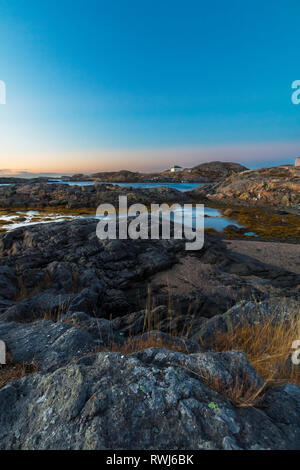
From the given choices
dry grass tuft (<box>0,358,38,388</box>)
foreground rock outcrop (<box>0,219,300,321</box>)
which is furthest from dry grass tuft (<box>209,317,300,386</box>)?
foreground rock outcrop (<box>0,219,300,321</box>)

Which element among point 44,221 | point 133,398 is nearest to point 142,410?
point 133,398

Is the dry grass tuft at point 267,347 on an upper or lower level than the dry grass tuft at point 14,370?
lower

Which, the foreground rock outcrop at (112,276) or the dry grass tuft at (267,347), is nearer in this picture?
the dry grass tuft at (267,347)

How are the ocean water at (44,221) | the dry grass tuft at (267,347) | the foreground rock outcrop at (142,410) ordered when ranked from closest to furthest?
the foreground rock outcrop at (142,410), the dry grass tuft at (267,347), the ocean water at (44,221)

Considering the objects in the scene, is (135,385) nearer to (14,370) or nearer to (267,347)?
(14,370)

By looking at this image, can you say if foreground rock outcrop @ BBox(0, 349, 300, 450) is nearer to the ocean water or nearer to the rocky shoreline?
the rocky shoreline

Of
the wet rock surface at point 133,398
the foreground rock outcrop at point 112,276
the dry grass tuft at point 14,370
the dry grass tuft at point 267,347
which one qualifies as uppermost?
the wet rock surface at point 133,398

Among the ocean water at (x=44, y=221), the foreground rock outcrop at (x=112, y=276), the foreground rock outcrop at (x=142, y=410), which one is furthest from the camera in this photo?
the ocean water at (x=44, y=221)

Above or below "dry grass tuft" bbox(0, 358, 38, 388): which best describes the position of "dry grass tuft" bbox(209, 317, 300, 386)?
below

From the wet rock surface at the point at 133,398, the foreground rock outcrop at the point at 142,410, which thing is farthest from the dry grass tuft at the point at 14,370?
the foreground rock outcrop at the point at 142,410

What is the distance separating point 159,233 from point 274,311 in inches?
450

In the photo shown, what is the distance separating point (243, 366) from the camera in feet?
6.88

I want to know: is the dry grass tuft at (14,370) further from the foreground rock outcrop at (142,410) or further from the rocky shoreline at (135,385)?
the foreground rock outcrop at (142,410)

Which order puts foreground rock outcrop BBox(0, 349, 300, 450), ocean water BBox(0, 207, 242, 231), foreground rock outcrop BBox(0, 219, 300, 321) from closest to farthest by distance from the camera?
foreground rock outcrop BBox(0, 349, 300, 450) < foreground rock outcrop BBox(0, 219, 300, 321) < ocean water BBox(0, 207, 242, 231)
